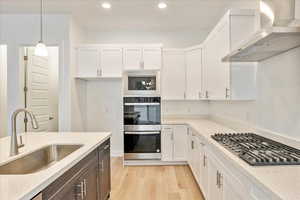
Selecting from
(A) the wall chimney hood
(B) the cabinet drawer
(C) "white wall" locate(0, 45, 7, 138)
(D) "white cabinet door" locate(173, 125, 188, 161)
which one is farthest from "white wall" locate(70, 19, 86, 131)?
(A) the wall chimney hood

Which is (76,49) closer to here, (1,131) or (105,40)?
(105,40)

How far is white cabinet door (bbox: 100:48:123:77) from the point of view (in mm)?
4629

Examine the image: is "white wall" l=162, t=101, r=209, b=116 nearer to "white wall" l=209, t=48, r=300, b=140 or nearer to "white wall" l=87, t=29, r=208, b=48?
"white wall" l=87, t=29, r=208, b=48

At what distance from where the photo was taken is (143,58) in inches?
181

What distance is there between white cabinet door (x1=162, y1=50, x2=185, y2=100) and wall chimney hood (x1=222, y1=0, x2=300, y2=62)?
266 centimetres

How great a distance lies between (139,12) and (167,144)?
2.44 m

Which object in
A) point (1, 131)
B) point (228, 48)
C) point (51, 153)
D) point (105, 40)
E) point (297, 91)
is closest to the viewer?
point (297, 91)

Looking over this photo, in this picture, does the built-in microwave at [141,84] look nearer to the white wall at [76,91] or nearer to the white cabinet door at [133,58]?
the white cabinet door at [133,58]

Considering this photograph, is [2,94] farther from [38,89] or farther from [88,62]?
[88,62]

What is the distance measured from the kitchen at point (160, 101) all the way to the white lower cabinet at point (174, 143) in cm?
2

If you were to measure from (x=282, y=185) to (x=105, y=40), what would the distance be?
4653 millimetres

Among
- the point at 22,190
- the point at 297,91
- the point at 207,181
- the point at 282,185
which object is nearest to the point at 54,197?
the point at 22,190

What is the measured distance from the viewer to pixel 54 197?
1.42m

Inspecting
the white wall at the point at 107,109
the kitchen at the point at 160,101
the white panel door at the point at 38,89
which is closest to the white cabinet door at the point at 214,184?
the kitchen at the point at 160,101
